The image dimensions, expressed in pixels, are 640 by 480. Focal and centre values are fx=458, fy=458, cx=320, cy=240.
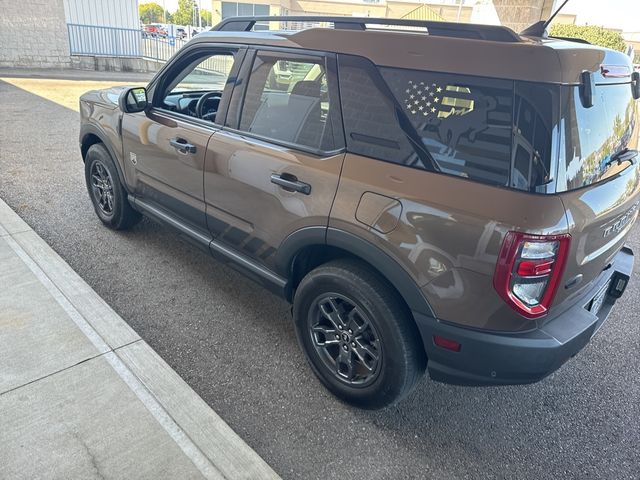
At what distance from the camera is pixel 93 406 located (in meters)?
2.26

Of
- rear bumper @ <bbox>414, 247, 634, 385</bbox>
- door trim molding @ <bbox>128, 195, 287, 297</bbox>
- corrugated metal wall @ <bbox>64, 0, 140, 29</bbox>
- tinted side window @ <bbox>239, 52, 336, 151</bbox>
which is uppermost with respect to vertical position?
corrugated metal wall @ <bbox>64, 0, 140, 29</bbox>

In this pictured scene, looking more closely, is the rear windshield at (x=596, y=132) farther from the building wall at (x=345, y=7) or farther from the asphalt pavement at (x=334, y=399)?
the building wall at (x=345, y=7)

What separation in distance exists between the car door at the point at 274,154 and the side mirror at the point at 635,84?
61.2 inches

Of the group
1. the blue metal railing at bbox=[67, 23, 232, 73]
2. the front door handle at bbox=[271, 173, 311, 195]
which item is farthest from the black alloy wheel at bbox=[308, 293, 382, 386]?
the blue metal railing at bbox=[67, 23, 232, 73]

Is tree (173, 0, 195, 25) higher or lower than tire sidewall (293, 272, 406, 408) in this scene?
higher

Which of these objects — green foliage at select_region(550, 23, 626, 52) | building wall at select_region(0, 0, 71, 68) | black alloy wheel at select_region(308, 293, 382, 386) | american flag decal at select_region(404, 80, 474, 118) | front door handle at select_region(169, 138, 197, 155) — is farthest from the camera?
green foliage at select_region(550, 23, 626, 52)

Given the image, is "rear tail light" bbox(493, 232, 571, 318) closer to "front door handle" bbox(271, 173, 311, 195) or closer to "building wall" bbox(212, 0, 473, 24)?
"front door handle" bbox(271, 173, 311, 195)

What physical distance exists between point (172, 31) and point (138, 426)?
3921 cm

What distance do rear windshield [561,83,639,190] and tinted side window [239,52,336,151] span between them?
1.06 metres

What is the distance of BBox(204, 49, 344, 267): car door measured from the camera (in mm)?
2352

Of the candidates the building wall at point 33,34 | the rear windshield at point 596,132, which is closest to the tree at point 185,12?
the building wall at point 33,34

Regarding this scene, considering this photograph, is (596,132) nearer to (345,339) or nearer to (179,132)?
(345,339)

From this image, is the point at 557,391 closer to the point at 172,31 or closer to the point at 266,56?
the point at 266,56

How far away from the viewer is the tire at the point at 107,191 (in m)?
3.99
